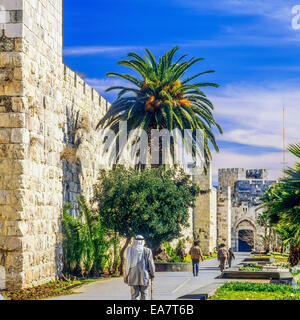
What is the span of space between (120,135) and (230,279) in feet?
28.3

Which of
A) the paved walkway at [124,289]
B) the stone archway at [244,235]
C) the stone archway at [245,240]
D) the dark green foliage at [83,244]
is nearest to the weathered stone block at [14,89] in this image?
the paved walkway at [124,289]

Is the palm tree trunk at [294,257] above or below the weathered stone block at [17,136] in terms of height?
below

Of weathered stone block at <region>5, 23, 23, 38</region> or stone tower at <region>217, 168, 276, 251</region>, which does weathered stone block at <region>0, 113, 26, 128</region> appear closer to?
weathered stone block at <region>5, 23, 23, 38</region>

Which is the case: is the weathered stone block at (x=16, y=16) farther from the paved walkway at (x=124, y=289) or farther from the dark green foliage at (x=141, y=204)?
the dark green foliage at (x=141, y=204)

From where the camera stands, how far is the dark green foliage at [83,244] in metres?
17.8

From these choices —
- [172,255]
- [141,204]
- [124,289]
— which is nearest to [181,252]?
[172,255]

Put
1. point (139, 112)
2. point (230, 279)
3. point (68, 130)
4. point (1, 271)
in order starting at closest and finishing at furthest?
point (1, 271)
point (230, 279)
point (68, 130)
point (139, 112)

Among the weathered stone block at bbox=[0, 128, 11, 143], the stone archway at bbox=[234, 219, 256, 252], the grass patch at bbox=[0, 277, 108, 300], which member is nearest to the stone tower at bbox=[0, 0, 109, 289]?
the weathered stone block at bbox=[0, 128, 11, 143]

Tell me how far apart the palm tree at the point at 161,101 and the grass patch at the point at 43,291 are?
803 cm

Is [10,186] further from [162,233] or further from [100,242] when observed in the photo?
[162,233]

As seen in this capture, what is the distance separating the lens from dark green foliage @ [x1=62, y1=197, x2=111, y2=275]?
1778 centimetres
